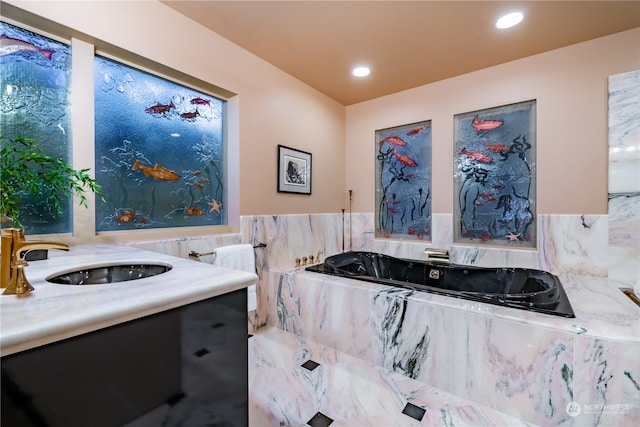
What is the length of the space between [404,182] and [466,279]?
4.05 ft

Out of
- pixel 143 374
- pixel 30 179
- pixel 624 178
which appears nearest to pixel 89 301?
pixel 143 374

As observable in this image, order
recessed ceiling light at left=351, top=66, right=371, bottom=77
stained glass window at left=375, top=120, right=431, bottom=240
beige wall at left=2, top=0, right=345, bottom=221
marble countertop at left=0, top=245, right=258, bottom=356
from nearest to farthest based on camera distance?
marble countertop at left=0, top=245, right=258, bottom=356
beige wall at left=2, top=0, right=345, bottom=221
recessed ceiling light at left=351, top=66, right=371, bottom=77
stained glass window at left=375, top=120, right=431, bottom=240

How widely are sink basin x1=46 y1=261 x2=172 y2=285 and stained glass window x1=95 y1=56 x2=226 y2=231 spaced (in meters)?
0.74

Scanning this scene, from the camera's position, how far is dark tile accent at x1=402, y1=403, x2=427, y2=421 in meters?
1.46

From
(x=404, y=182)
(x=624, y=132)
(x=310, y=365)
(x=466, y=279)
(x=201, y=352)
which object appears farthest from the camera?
(x=404, y=182)

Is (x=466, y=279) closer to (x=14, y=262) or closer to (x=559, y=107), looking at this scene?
(x=559, y=107)

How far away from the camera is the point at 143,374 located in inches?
25.7

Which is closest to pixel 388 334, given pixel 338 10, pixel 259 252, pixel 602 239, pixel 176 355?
pixel 259 252

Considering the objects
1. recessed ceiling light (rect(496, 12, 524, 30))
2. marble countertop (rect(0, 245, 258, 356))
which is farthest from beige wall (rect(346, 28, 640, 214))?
marble countertop (rect(0, 245, 258, 356))

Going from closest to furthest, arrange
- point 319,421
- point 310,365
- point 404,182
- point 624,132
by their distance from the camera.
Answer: point 319,421, point 310,365, point 624,132, point 404,182

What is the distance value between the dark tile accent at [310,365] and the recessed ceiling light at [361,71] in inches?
102

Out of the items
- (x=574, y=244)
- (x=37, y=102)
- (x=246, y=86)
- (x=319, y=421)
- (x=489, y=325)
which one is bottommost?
Answer: (x=319, y=421)

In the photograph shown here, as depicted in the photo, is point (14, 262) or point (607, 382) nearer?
point (14, 262)

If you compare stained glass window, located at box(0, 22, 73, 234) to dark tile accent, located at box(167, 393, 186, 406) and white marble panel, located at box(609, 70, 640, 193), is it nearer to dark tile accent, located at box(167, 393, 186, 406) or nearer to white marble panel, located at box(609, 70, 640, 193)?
dark tile accent, located at box(167, 393, 186, 406)
